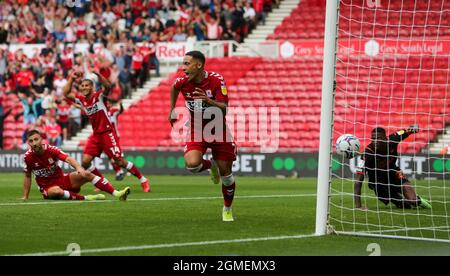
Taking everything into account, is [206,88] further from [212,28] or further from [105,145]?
[212,28]

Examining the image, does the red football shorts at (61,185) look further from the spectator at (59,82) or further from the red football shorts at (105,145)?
the spectator at (59,82)

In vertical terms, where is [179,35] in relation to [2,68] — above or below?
above

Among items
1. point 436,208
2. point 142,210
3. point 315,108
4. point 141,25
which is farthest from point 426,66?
point 142,210

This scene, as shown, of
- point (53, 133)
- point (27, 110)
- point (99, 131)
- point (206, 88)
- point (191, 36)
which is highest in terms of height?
point (191, 36)

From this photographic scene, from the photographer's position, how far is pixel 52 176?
15.5 m

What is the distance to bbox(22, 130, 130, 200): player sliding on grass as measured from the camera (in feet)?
49.1

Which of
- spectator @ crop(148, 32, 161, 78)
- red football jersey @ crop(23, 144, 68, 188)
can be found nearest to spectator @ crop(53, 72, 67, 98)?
spectator @ crop(148, 32, 161, 78)

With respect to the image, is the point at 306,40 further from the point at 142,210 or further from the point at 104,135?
A: the point at 142,210

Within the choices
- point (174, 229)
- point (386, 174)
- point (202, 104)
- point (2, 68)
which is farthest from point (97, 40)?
point (174, 229)

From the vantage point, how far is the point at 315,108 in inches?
1232

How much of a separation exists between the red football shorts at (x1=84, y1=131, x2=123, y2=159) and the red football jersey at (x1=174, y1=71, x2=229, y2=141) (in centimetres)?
652

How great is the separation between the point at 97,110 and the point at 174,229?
7.56m

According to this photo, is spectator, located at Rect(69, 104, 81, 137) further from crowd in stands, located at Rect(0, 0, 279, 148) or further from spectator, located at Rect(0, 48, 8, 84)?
spectator, located at Rect(0, 48, 8, 84)
